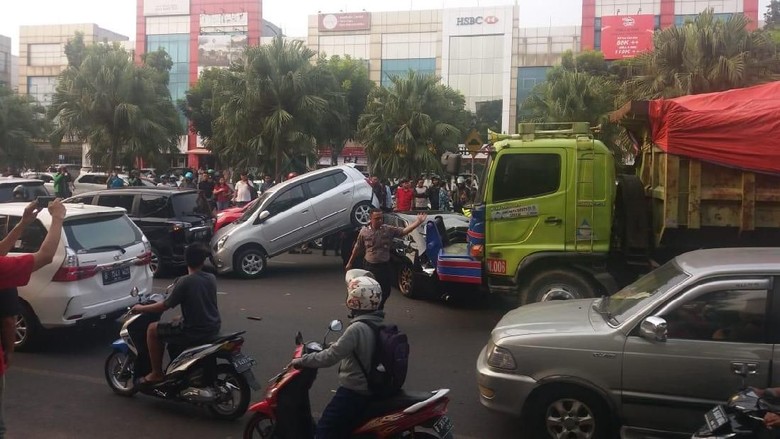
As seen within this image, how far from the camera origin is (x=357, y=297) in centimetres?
416

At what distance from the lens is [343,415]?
419 centimetres

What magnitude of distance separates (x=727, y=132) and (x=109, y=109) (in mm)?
22295

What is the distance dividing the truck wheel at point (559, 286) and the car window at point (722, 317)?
353cm

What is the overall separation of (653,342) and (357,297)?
222 cm

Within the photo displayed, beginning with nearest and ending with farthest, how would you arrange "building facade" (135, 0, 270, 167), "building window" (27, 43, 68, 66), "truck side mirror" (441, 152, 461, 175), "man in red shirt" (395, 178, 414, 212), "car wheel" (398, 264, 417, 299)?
"truck side mirror" (441, 152, 461, 175) → "car wheel" (398, 264, 417, 299) → "man in red shirt" (395, 178, 414, 212) → "building facade" (135, 0, 270, 167) → "building window" (27, 43, 68, 66)

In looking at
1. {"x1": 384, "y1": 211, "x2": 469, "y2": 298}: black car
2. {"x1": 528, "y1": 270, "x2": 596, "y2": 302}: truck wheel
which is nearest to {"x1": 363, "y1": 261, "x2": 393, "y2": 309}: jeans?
{"x1": 384, "y1": 211, "x2": 469, "y2": 298}: black car

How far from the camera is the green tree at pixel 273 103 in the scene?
67.2 feet

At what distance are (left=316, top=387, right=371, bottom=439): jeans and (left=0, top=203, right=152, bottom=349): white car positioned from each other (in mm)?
4509

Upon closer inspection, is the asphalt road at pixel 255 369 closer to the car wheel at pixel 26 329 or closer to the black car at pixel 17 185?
the car wheel at pixel 26 329

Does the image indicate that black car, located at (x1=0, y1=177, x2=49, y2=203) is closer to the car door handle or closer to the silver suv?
the silver suv

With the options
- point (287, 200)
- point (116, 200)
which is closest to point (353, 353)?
point (287, 200)

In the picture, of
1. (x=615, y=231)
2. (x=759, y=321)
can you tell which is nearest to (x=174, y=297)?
(x=759, y=321)

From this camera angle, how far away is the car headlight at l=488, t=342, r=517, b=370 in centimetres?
521

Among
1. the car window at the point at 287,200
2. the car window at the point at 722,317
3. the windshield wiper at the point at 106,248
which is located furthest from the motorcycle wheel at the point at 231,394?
the car window at the point at 287,200
